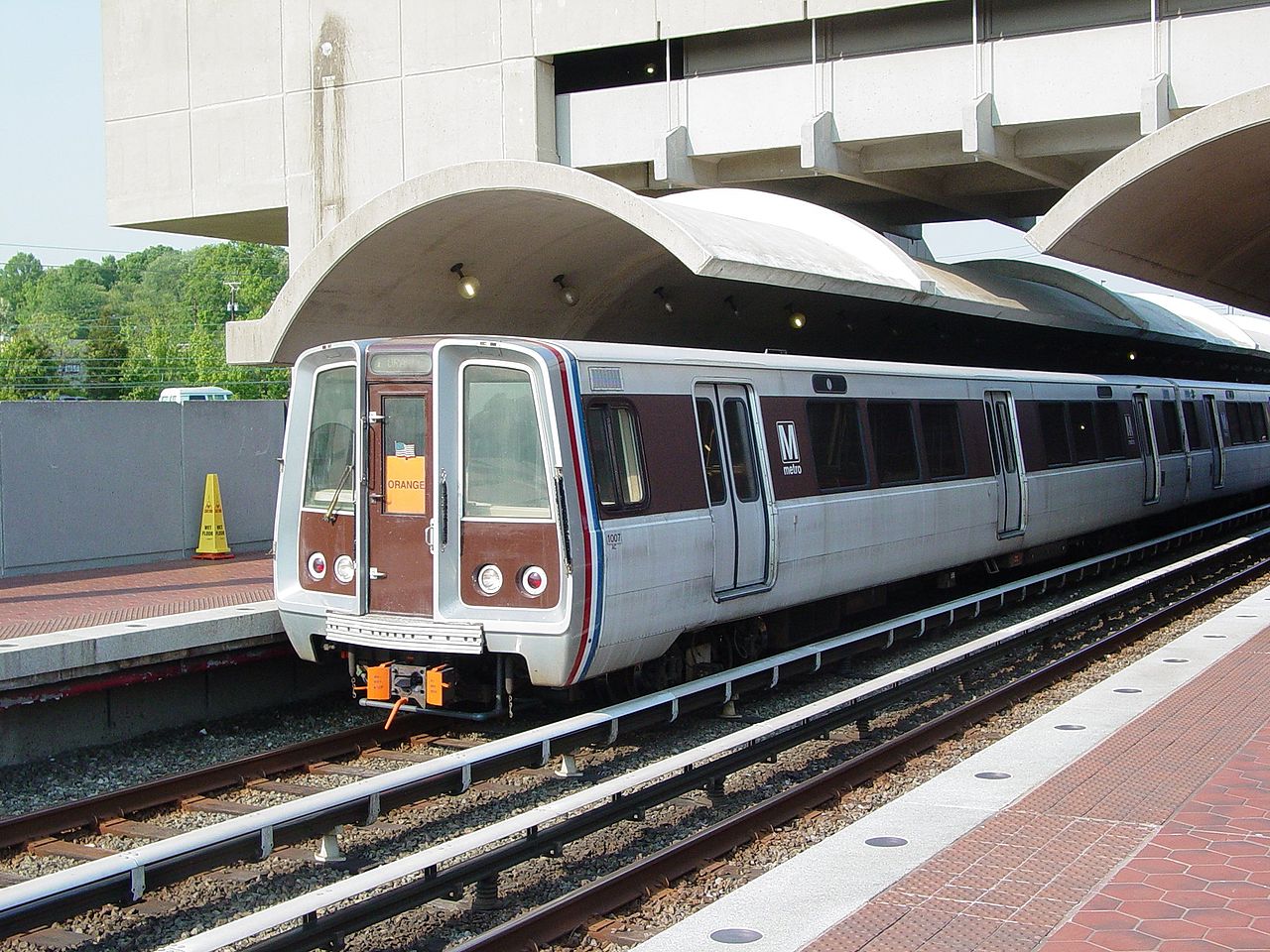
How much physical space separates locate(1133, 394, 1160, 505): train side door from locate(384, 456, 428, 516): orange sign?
13632 millimetres

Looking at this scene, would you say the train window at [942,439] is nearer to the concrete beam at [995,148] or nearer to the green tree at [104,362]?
the concrete beam at [995,148]

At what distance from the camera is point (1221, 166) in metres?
16.0

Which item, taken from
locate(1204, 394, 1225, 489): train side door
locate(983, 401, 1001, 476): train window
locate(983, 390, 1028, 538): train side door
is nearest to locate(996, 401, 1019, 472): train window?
locate(983, 390, 1028, 538): train side door

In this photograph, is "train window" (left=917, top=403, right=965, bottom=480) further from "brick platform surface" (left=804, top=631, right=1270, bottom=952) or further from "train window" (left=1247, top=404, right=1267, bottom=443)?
"train window" (left=1247, top=404, right=1267, bottom=443)

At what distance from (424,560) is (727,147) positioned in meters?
16.4

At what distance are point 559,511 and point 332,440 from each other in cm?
205

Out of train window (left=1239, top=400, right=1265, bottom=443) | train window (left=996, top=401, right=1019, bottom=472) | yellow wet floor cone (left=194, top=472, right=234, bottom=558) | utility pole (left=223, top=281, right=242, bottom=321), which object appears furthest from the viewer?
utility pole (left=223, top=281, right=242, bottom=321)

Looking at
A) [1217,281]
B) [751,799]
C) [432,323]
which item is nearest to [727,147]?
[432,323]

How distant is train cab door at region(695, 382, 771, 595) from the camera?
9.83 m

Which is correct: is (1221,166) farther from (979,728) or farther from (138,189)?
(138,189)

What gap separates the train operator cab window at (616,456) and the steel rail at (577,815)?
168 cm

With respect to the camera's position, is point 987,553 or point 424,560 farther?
point 987,553

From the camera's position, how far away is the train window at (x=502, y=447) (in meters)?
8.53

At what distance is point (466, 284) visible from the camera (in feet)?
62.1
